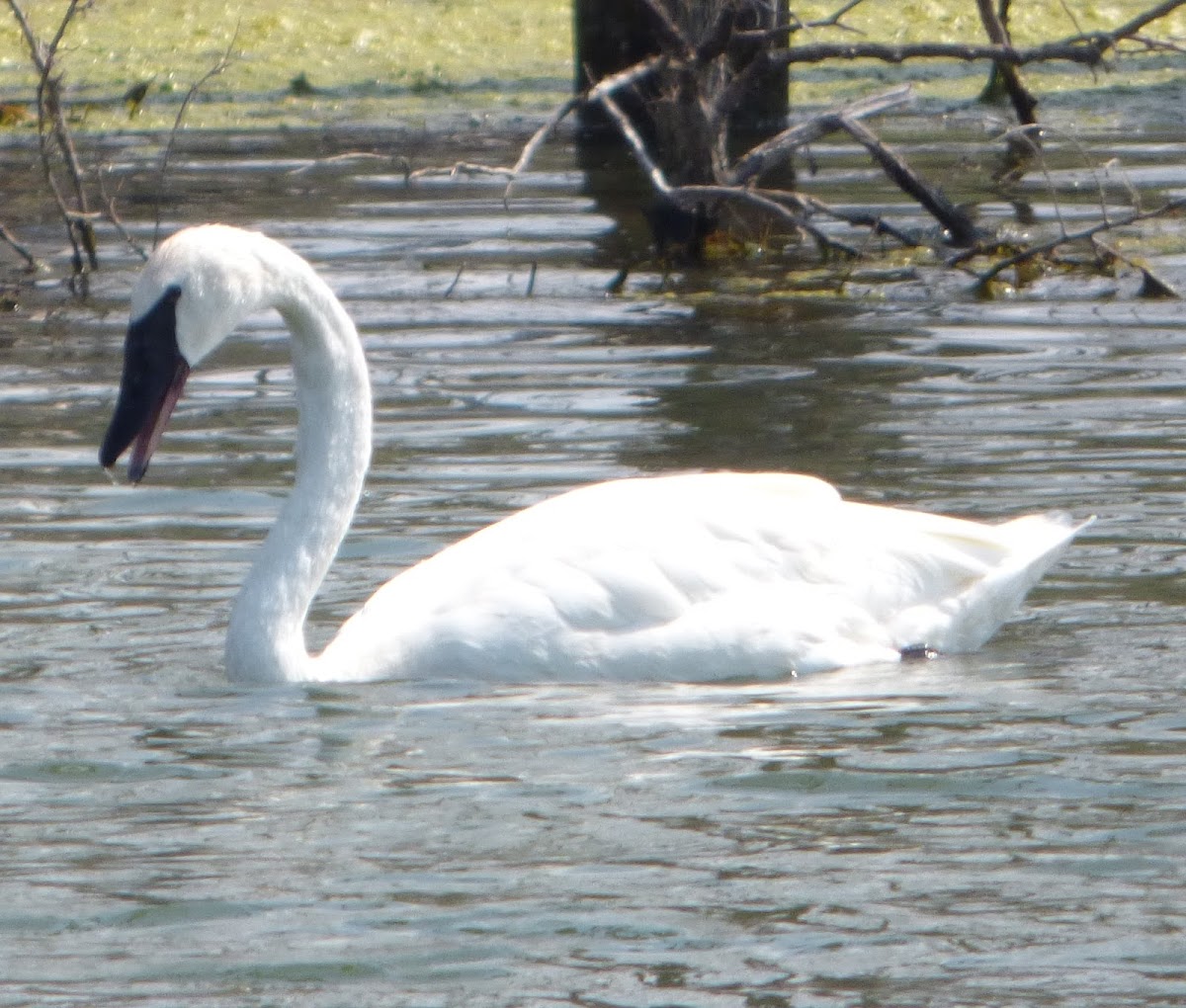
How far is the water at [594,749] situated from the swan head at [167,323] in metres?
0.56

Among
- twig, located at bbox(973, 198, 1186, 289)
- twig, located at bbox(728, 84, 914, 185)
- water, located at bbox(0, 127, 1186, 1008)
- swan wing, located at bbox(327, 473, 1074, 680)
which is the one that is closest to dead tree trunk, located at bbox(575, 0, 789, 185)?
twig, located at bbox(728, 84, 914, 185)

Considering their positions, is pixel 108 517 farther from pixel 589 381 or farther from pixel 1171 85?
pixel 1171 85

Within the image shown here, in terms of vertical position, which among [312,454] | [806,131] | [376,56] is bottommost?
[376,56]

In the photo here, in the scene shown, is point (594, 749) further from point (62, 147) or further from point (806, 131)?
point (62, 147)

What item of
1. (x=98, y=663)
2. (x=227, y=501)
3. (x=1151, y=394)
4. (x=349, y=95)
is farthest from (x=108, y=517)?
(x=349, y=95)

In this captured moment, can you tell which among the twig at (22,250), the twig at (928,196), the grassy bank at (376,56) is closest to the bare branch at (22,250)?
the twig at (22,250)

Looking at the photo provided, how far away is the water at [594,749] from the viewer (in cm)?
395

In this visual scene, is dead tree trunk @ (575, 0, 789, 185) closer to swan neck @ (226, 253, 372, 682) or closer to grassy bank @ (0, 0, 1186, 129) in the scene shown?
swan neck @ (226, 253, 372, 682)

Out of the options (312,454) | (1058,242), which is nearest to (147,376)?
(312,454)

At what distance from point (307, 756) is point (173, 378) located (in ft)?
3.44

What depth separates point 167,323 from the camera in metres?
5.74

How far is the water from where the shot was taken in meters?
3.95

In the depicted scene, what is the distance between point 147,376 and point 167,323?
0.12 m

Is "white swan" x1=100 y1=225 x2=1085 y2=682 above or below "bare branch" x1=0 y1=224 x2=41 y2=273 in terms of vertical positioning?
above
